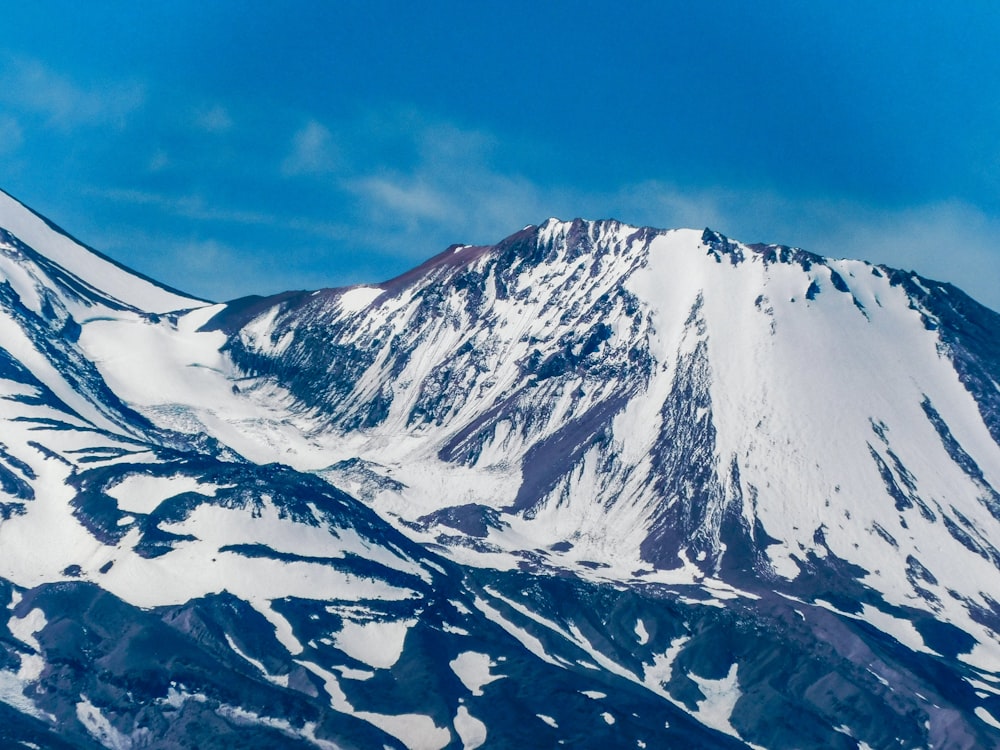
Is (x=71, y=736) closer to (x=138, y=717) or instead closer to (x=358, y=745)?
(x=138, y=717)

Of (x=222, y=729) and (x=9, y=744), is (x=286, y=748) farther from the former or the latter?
(x=9, y=744)

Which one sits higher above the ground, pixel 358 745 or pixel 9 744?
pixel 358 745

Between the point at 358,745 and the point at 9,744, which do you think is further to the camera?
the point at 358,745

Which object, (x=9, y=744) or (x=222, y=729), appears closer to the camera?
(x=9, y=744)

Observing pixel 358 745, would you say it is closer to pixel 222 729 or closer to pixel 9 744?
pixel 222 729

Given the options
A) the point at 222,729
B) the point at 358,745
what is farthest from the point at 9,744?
the point at 358,745

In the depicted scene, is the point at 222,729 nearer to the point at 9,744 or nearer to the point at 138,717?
the point at 138,717

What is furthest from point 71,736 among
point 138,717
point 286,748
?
point 286,748

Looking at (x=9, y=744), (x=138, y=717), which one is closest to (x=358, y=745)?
(x=138, y=717)
